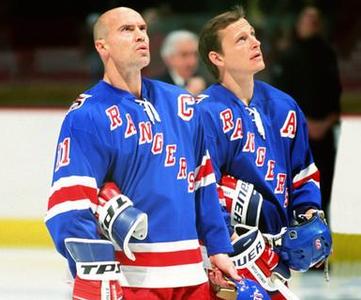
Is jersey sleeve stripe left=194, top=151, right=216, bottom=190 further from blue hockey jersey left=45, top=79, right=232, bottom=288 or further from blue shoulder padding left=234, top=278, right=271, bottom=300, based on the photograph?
blue shoulder padding left=234, top=278, right=271, bottom=300

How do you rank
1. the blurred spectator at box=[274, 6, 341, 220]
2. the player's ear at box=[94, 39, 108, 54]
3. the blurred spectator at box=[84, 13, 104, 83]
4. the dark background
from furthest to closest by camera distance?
the blurred spectator at box=[84, 13, 104, 83] → the dark background → the blurred spectator at box=[274, 6, 341, 220] → the player's ear at box=[94, 39, 108, 54]

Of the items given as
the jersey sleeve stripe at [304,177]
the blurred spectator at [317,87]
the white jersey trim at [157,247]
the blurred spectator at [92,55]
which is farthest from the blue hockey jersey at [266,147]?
the blurred spectator at [92,55]

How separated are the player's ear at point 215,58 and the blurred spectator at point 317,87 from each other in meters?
2.40

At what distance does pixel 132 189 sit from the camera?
303 cm

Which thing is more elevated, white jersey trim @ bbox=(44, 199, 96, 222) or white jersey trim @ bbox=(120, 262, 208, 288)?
white jersey trim @ bbox=(44, 199, 96, 222)

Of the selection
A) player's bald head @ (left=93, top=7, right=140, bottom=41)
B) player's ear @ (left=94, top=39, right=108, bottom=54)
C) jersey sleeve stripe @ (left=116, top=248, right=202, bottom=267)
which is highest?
player's bald head @ (left=93, top=7, right=140, bottom=41)

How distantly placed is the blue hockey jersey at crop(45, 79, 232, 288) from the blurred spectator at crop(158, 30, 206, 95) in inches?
118

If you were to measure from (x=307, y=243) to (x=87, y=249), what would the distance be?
0.77 metres

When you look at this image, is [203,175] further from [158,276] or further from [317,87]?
[317,87]

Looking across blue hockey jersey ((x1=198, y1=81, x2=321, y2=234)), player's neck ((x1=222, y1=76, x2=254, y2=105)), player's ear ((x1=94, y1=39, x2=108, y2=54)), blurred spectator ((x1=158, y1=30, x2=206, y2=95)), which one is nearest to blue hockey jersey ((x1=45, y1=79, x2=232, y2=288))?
player's ear ((x1=94, y1=39, x2=108, y2=54))

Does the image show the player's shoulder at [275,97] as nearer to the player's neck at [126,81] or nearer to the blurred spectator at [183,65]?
the player's neck at [126,81]

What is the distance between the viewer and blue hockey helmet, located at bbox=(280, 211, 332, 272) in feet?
→ 11.2

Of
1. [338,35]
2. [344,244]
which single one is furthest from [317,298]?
[338,35]

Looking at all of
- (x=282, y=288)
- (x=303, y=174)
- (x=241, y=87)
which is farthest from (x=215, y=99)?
(x=282, y=288)
